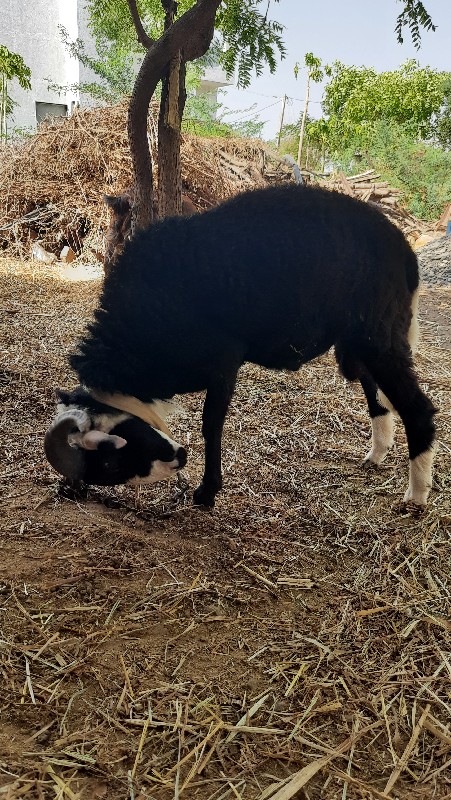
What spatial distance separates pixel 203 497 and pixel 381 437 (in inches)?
59.6

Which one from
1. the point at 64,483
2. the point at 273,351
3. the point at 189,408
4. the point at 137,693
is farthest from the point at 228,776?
the point at 189,408

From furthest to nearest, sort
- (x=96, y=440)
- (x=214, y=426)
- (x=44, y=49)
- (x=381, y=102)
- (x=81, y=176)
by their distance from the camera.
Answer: (x=381, y=102), (x=44, y=49), (x=81, y=176), (x=214, y=426), (x=96, y=440)

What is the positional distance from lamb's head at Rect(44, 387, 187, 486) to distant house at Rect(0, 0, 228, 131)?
24016 millimetres

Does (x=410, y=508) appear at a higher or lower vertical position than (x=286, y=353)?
lower

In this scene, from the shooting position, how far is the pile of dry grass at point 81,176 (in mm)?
11430

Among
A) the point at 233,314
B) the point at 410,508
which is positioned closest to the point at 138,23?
the point at 233,314

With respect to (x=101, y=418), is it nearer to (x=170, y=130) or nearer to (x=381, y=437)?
(x=381, y=437)

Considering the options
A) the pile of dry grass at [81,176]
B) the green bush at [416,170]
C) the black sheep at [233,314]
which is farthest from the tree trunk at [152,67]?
the green bush at [416,170]

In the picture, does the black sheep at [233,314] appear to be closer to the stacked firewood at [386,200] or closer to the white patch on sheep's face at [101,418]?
the white patch on sheep's face at [101,418]

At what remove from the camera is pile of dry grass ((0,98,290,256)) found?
37.5 feet

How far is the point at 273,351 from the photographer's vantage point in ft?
12.6

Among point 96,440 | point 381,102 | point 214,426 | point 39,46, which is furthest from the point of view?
point 381,102

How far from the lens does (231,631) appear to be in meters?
2.81

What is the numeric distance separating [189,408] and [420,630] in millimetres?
3197
